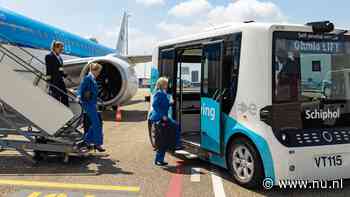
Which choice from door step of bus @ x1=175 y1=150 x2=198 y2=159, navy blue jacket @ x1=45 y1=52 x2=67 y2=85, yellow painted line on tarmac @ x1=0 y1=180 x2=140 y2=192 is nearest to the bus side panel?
yellow painted line on tarmac @ x1=0 y1=180 x2=140 y2=192

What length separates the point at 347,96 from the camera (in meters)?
5.81

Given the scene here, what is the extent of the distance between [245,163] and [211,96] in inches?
50.4

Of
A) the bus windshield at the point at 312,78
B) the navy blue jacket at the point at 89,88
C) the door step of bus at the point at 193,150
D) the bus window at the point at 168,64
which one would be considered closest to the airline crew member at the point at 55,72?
the navy blue jacket at the point at 89,88

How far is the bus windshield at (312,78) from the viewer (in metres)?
5.30

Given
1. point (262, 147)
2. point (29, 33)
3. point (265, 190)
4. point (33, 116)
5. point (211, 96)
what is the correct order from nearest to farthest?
point (262, 147), point (265, 190), point (211, 96), point (33, 116), point (29, 33)

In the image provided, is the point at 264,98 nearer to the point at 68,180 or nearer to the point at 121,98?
the point at 68,180

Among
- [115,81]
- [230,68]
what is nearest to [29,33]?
[115,81]

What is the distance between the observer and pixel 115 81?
1429cm

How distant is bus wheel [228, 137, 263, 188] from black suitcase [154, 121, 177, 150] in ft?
4.36

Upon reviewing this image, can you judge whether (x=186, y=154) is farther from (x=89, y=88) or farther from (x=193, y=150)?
(x=89, y=88)

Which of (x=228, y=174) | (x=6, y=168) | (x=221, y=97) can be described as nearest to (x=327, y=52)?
(x=221, y=97)

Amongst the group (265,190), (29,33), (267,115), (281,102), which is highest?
(29,33)

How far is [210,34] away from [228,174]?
2352 mm

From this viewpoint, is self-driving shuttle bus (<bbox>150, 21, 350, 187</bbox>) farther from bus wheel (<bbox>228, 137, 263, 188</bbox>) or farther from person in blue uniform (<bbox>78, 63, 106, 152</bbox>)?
person in blue uniform (<bbox>78, 63, 106, 152</bbox>)
